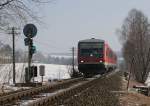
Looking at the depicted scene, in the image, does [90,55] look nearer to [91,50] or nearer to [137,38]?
[91,50]

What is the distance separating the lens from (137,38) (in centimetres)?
8019

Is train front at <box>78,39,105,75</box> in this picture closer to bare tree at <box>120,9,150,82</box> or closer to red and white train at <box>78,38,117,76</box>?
red and white train at <box>78,38,117,76</box>

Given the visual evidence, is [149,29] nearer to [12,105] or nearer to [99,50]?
[99,50]

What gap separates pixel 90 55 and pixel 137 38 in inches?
1695

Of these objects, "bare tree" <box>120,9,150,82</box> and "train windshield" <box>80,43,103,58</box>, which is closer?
"train windshield" <box>80,43,103,58</box>

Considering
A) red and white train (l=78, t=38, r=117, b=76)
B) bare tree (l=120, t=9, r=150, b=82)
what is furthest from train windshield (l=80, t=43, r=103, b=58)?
bare tree (l=120, t=9, r=150, b=82)

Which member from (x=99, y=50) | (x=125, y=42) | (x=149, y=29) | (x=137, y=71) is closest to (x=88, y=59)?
(x=99, y=50)

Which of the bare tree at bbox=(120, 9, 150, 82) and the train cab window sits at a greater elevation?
the bare tree at bbox=(120, 9, 150, 82)

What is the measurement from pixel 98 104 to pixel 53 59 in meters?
178

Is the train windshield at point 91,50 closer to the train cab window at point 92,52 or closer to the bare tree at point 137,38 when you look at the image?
the train cab window at point 92,52

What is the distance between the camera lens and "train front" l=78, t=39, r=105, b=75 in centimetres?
3822

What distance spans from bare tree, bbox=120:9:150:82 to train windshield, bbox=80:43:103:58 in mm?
32961

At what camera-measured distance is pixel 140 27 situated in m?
81.4

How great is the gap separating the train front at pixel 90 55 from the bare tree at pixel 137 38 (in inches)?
1293
